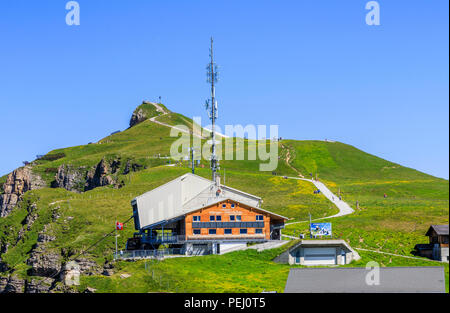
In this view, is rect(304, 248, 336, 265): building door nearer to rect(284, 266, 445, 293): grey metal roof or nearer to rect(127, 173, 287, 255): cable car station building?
rect(284, 266, 445, 293): grey metal roof

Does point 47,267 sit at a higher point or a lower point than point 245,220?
lower

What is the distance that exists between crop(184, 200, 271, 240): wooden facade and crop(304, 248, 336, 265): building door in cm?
1039

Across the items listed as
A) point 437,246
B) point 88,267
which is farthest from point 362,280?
point 88,267

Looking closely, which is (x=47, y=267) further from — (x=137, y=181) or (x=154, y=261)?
(x=137, y=181)

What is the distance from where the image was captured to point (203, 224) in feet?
316

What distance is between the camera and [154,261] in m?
88.2

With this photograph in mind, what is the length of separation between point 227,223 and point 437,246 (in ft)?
93.1

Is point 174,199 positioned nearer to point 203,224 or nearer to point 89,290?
point 203,224

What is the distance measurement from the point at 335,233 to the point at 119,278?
140 feet

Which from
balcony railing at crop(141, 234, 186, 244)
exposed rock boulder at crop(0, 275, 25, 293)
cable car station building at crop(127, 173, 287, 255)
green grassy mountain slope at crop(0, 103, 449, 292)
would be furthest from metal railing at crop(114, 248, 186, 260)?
exposed rock boulder at crop(0, 275, 25, 293)

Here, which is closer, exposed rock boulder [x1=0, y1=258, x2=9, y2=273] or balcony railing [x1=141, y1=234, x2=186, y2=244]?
balcony railing [x1=141, y1=234, x2=186, y2=244]

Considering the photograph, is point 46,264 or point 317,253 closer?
point 317,253

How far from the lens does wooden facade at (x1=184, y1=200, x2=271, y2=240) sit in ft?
315
